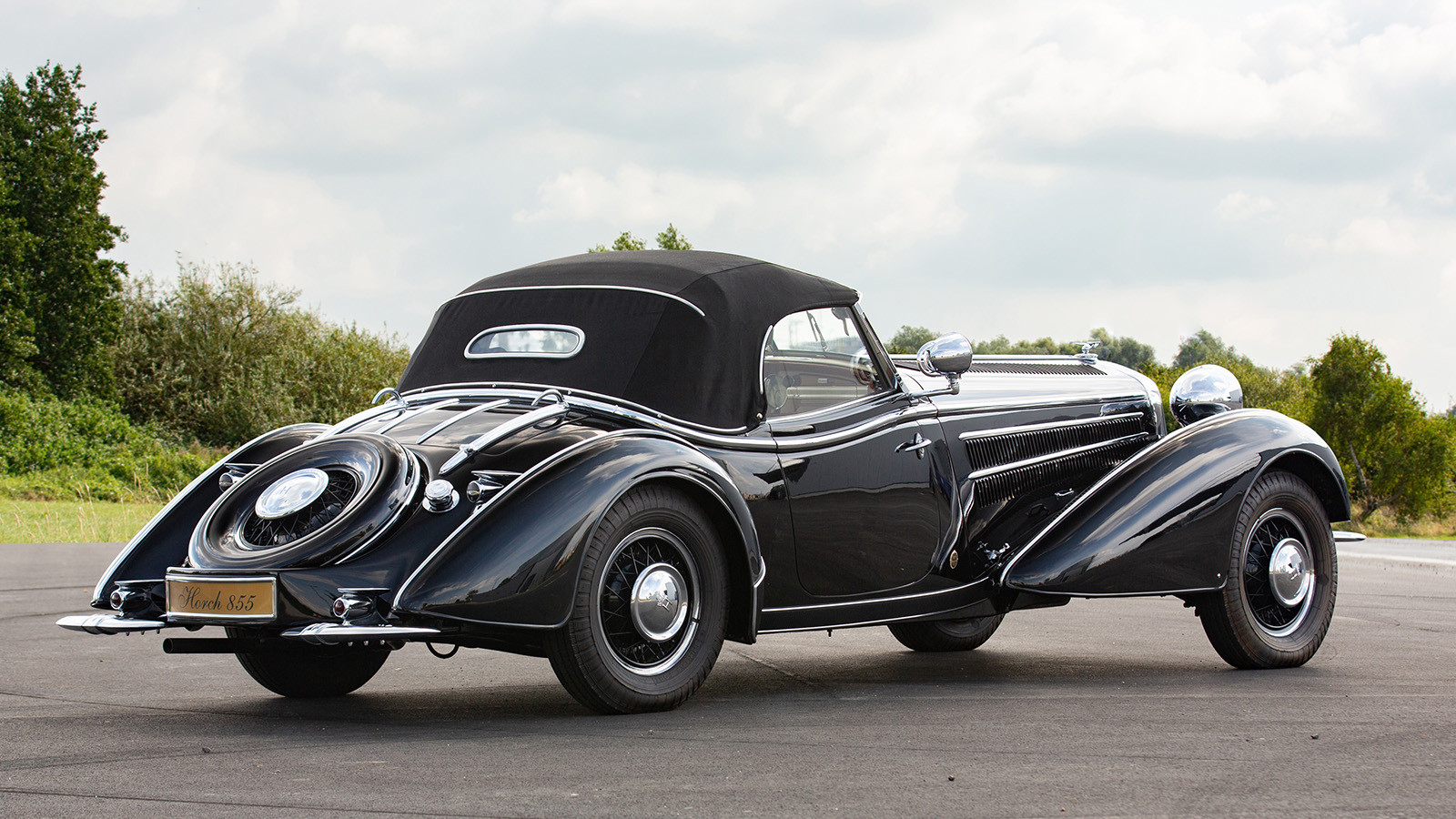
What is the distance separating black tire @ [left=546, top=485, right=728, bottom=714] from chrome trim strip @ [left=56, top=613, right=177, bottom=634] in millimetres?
1460

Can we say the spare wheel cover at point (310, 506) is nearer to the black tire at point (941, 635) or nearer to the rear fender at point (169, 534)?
the rear fender at point (169, 534)

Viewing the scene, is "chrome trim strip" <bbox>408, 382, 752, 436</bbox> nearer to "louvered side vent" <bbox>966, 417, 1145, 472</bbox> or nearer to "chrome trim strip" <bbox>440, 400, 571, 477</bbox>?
"chrome trim strip" <bbox>440, 400, 571, 477</bbox>

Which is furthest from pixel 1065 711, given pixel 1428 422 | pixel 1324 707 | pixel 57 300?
pixel 57 300

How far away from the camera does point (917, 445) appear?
20.3ft

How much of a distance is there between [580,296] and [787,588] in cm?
154

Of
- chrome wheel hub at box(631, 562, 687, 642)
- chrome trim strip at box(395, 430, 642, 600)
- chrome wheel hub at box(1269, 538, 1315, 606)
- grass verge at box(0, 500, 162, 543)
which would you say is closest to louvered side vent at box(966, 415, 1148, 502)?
chrome wheel hub at box(1269, 538, 1315, 606)

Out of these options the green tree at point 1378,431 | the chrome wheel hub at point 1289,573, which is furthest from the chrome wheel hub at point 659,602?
the green tree at point 1378,431

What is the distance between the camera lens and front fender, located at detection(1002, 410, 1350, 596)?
6320mm

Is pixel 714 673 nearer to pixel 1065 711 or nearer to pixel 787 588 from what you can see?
pixel 787 588

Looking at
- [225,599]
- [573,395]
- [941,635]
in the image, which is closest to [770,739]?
[573,395]

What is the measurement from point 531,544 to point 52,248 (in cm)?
4009

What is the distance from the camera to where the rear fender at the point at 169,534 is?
529 centimetres

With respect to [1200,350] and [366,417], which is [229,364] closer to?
[366,417]

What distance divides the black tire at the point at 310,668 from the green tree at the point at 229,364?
124 ft
